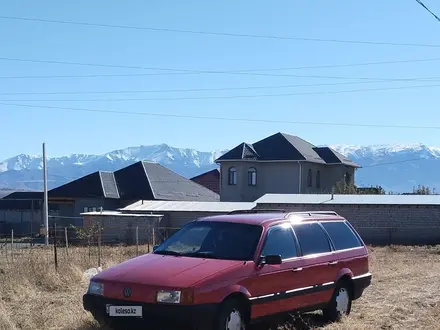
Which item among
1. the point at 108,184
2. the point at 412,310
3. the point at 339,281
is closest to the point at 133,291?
the point at 339,281

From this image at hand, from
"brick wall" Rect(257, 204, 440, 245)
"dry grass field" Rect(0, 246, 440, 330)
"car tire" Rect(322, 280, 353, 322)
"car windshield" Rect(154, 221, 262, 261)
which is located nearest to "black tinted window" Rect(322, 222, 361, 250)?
"car tire" Rect(322, 280, 353, 322)

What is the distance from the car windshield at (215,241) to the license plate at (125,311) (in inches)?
49.6

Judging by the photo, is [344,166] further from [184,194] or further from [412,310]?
[412,310]

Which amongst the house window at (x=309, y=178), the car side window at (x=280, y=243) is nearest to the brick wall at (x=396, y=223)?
the house window at (x=309, y=178)

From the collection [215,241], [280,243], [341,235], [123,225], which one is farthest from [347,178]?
[215,241]

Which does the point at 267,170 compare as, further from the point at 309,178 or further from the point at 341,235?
the point at 341,235

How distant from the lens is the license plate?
820 centimetres

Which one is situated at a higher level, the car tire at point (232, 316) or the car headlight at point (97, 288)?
the car headlight at point (97, 288)

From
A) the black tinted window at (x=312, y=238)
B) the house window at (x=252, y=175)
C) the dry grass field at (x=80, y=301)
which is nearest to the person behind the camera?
the dry grass field at (x=80, y=301)

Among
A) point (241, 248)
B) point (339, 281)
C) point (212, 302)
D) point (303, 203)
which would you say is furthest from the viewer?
point (303, 203)

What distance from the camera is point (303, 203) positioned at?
40250 mm

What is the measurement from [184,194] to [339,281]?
4756 centimetres

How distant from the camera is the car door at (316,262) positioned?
1000 centimetres

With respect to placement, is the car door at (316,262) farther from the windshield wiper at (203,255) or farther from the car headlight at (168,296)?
the car headlight at (168,296)
